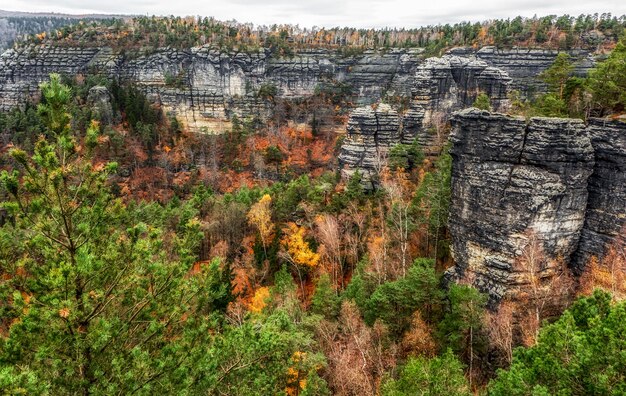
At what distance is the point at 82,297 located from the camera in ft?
25.4

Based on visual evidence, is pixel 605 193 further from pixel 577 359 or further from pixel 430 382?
pixel 577 359

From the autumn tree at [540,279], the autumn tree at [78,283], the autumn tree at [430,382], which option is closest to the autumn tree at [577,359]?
the autumn tree at [430,382]

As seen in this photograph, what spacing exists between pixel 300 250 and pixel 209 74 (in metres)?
49.2

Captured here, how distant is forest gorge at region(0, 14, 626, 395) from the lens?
785 centimetres

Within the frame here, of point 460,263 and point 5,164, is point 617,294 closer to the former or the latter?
point 460,263

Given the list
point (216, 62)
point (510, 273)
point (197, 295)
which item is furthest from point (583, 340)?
point (216, 62)

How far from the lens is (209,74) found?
72.4 metres

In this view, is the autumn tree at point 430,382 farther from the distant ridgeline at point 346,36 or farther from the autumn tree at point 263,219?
the distant ridgeline at point 346,36

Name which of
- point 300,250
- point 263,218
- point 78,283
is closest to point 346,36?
point 263,218

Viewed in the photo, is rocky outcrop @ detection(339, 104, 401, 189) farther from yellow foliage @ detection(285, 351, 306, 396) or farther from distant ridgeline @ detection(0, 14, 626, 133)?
yellow foliage @ detection(285, 351, 306, 396)

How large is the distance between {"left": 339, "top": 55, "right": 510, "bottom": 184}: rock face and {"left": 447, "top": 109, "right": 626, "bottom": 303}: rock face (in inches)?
748

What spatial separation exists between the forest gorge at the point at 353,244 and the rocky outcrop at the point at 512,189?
0.09 metres

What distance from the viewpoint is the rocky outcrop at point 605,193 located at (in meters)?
20.7

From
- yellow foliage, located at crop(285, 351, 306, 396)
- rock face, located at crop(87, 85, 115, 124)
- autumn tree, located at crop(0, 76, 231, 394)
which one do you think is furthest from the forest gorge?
rock face, located at crop(87, 85, 115, 124)
